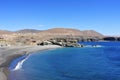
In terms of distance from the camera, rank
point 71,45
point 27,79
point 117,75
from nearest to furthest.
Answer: point 27,79, point 117,75, point 71,45

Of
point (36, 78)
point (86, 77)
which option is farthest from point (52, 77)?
point (86, 77)

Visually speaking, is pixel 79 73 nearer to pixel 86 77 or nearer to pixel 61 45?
pixel 86 77

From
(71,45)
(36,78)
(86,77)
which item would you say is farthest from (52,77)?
(71,45)

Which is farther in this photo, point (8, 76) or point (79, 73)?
point (79, 73)

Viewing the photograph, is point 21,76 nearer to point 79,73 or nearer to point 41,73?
point 41,73

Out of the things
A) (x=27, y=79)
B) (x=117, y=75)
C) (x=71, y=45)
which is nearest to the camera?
(x=27, y=79)

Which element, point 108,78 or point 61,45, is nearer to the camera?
point 108,78

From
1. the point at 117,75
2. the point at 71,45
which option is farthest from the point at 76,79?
the point at 71,45
